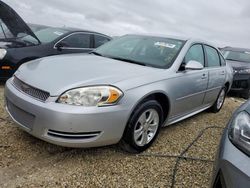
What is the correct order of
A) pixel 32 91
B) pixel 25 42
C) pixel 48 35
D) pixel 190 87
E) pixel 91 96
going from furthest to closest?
pixel 48 35 → pixel 25 42 → pixel 190 87 → pixel 32 91 → pixel 91 96

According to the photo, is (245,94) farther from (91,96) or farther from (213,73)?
(91,96)

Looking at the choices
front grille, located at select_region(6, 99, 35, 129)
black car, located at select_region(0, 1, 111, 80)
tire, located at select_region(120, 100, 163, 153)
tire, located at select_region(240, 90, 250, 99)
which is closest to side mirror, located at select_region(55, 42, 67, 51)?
black car, located at select_region(0, 1, 111, 80)

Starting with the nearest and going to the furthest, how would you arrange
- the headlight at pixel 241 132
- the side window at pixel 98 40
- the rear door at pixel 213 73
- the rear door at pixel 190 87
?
the headlight at pixel 241 132 < the rear door at pixel 190 87 < the rear door at pixel 213 73 < the side window at pixel 98 40

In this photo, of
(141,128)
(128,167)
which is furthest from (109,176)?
(141,128)

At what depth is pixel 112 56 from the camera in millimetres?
4133

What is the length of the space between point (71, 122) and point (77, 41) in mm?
4612

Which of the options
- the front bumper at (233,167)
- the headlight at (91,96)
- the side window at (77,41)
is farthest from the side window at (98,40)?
the front bumper at (233,167)

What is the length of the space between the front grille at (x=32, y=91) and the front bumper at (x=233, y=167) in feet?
5.70

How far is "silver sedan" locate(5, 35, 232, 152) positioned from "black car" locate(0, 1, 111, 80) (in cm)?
219

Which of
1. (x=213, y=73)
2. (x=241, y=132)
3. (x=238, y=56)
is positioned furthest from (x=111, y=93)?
(x=238, y=56)

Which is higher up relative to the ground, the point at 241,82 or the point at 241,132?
the point at 241,132

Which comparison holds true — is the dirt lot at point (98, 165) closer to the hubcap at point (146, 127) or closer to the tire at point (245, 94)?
the hubcap at point (146, 127)

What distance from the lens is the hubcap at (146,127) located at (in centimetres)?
333

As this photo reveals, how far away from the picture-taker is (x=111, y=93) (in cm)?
290
